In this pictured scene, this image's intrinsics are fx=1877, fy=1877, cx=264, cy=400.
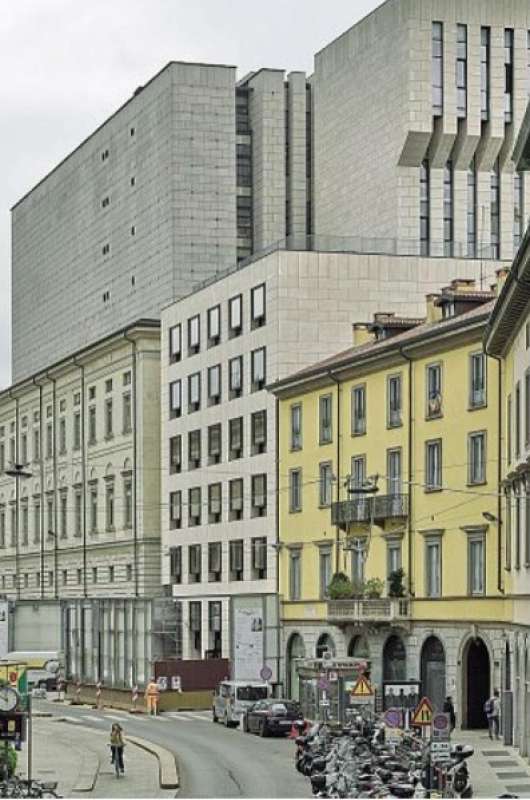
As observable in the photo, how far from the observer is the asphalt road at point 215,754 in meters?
48.6

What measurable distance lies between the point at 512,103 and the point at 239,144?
85.6 feet

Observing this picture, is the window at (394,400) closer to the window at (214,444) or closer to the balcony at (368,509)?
the balcony at (368,509)

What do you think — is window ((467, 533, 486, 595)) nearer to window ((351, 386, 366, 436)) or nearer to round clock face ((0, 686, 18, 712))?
window ((351, 386, 366, 436))

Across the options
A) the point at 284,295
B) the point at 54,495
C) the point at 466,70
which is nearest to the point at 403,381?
the point at 284,295

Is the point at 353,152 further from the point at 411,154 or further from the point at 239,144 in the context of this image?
the point at 239,144

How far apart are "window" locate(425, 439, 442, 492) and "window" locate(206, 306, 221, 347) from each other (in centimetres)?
2703

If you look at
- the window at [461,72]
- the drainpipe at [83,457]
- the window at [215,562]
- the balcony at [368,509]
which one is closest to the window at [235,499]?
the window at [215,562]

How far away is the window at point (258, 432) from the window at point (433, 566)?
19629 millimetres

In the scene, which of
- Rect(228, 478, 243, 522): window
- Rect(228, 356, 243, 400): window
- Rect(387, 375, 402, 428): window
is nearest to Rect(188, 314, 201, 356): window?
Rect(228, 356, 243, 400): window

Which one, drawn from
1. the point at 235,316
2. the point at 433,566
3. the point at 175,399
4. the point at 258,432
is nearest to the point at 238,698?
the point at 433,566

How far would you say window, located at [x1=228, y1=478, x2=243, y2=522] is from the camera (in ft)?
308

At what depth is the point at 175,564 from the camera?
341 ft

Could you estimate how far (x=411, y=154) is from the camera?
114875 millimetres

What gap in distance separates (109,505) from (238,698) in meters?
42.6
